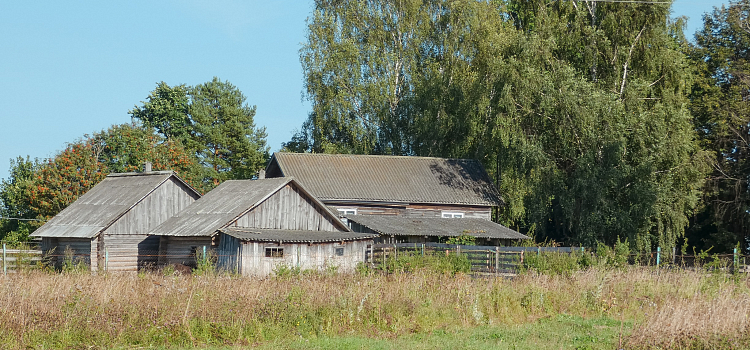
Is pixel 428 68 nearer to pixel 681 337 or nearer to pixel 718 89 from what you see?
pixel 718 89

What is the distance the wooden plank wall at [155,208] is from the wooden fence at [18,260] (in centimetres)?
338

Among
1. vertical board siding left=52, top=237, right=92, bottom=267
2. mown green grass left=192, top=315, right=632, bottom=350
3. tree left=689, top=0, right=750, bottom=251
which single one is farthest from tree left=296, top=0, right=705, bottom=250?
mown green grass left=192, top=315, right=632, bottom=350

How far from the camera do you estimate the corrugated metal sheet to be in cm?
3812

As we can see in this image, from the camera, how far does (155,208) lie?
39781 mm

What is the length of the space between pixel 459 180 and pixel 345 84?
12132 mm

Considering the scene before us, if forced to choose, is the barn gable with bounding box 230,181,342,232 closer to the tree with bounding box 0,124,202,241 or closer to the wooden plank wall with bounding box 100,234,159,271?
the wooden plank wall with bounding box 100,234,159,271

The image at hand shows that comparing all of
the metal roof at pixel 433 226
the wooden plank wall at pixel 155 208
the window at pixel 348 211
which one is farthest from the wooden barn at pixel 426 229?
the wooden plank wall at pixel 155 208

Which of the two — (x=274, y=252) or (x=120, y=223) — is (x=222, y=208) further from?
(x=120, y=223)

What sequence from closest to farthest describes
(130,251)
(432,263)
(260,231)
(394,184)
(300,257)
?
1. (432,263)
2. (300,257)
3. (260,231)
4. (130,251)
5. (394,184)

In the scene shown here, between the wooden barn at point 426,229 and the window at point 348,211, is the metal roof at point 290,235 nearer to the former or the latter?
the wooden barn at point 426,229

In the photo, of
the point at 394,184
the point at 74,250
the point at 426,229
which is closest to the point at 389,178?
the point at 394,184

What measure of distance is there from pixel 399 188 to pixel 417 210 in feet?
5.31

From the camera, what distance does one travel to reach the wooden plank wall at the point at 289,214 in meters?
35.0

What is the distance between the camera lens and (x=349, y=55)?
177 ft
